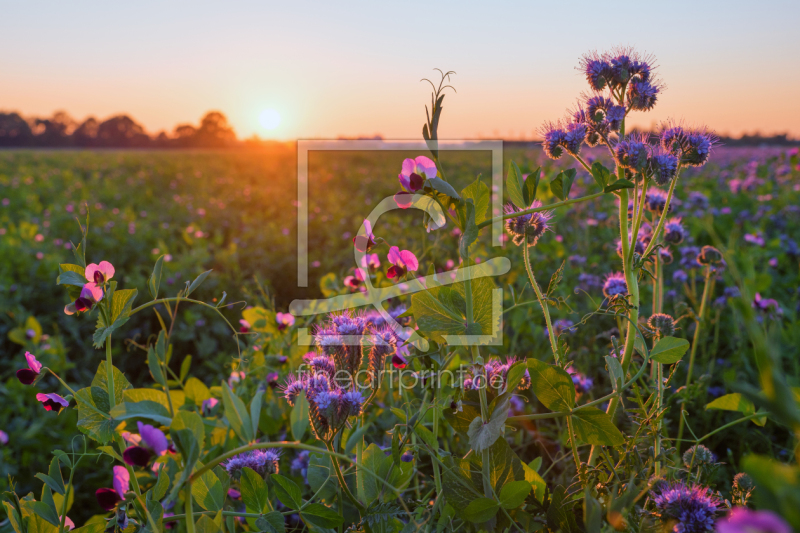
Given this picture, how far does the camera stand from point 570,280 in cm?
279

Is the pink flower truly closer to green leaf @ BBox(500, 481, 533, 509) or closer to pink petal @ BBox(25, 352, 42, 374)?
green leaf @ BBox(500, 481, 533, 509)

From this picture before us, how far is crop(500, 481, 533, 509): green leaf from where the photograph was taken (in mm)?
731

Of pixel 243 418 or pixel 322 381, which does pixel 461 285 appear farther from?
pixel 243 418

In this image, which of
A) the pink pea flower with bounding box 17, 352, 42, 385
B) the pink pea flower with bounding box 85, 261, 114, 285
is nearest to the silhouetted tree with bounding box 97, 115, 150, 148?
the pink pea flower with bounding box 17, 352, 42, 385

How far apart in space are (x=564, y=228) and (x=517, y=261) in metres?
1.46

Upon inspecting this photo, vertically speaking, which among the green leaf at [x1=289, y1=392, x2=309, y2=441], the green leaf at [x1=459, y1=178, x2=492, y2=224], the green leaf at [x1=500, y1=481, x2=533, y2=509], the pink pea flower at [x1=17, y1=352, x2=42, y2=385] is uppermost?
the green leaf at [x1=459, y1=178, x2=492, y2=224]

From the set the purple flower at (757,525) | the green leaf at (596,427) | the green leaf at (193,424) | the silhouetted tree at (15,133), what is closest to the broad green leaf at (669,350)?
the green leaf at (596,427)

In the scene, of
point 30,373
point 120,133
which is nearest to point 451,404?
point 30,373

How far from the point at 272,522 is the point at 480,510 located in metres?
0.32

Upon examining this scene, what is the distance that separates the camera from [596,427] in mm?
784

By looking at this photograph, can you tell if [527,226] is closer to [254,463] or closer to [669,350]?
[669,350]

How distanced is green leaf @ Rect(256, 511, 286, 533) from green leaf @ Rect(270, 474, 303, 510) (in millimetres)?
23

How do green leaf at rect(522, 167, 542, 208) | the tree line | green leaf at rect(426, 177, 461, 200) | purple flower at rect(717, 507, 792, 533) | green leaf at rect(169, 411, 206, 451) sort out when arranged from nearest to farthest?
purple flower at rect(717, 507, 792, 533) → green leaf at rect(169, 411, 206, 451) → green leaf at rect(426, 177, 461, 200) → green leaf at rect(522, 167, 542, 208) → the tree line

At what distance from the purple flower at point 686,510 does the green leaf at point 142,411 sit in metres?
0.69
